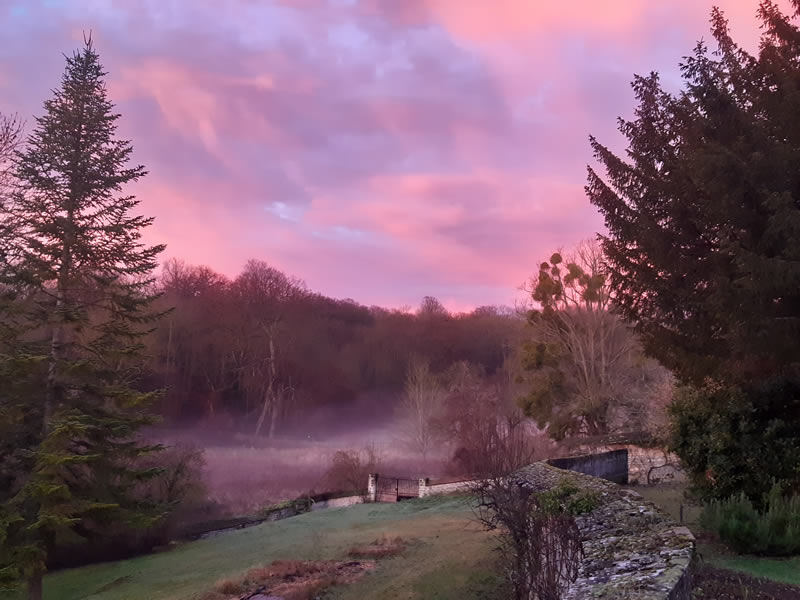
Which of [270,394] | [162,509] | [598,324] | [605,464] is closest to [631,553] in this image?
[605,464]

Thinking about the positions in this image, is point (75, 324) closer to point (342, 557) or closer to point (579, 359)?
point (342, 557)

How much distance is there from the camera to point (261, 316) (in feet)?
194

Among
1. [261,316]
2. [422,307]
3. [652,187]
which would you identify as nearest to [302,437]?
[261,316]

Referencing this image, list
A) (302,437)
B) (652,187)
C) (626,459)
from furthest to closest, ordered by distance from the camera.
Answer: (302,437) < (626,459) < (652,187)

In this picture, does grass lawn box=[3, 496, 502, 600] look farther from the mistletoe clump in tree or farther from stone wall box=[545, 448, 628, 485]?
the mistletoe clump in tree

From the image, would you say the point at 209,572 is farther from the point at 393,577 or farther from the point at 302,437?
the point at 302,437

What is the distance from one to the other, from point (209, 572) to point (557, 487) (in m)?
13.3

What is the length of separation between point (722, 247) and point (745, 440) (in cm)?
347

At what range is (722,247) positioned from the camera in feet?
28.7

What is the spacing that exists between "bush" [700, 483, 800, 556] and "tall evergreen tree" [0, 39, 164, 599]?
598 inches

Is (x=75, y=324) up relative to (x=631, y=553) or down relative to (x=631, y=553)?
up

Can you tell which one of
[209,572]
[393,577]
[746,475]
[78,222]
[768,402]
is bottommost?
[209,572]

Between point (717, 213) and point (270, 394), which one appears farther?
point (270, 394)

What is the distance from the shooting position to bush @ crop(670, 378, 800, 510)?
9625 mm
